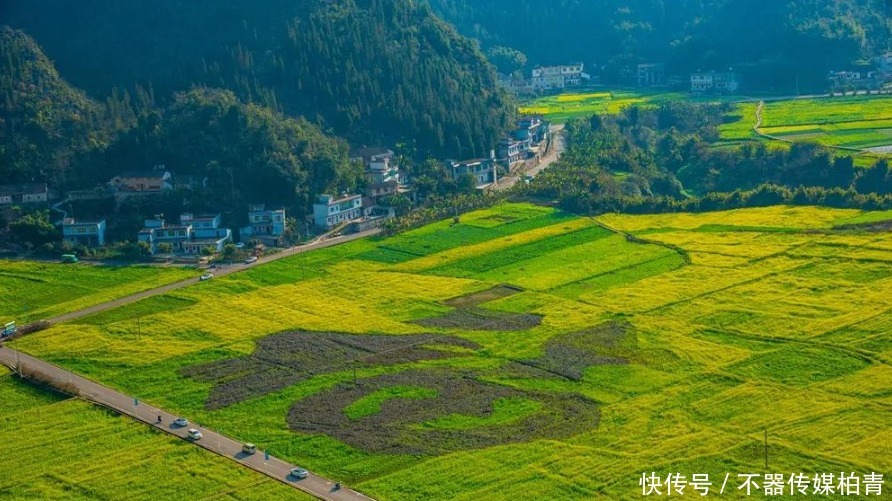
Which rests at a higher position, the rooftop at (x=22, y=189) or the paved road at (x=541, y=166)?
the rooftop at (x=22, y=189)

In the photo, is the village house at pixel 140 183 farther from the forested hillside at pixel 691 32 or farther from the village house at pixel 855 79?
the village house at pixel 855 79

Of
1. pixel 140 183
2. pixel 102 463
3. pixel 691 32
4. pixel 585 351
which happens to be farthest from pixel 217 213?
pixel 691 32

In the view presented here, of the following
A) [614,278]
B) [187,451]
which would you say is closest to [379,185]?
[614,278]

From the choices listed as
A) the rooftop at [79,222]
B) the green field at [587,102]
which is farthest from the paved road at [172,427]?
the green field at [587,102]

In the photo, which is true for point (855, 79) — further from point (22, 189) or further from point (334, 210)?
point (22, 189)

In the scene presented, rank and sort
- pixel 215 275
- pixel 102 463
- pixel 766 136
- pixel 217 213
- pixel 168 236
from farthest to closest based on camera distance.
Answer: pixel 766 136
pixel 217 213
pixel 168 236
pixel 215 275
pixel 102 463

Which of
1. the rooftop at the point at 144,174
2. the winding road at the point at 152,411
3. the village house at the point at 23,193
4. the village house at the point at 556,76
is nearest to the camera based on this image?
the winding road at the point at 152,411

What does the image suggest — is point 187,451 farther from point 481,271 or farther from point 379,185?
point 379,185

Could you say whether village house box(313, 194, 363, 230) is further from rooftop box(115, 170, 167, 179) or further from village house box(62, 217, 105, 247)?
village house box(62, 217, 105, 247)
